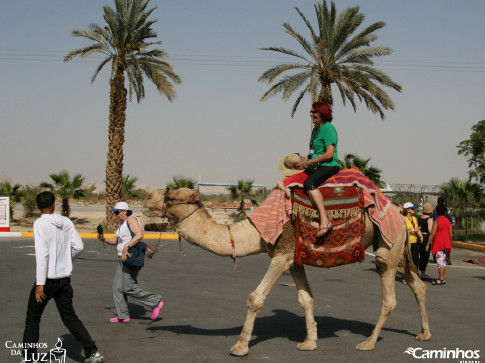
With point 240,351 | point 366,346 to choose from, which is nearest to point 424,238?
point 366,346

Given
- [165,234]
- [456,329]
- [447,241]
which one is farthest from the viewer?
[165,234]

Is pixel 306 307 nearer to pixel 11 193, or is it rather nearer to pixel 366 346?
pixel 366 346

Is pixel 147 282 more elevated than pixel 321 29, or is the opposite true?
pixel 321 29

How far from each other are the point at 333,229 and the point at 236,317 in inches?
110

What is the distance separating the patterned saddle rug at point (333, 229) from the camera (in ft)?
23.9

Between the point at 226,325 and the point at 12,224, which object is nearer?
the point at 226,325

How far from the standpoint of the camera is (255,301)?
7.05 meters

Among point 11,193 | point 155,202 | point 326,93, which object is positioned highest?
point 326,93

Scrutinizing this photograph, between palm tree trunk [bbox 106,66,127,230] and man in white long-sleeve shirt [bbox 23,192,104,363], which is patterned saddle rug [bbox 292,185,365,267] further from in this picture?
palm tree trunk [bbox 106,66,127,230]

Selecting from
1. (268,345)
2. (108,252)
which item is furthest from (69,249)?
(108,252)

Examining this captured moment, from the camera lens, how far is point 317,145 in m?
7.58

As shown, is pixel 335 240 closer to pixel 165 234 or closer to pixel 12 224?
pixel 165 234

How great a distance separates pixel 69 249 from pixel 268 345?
2921 millimetres

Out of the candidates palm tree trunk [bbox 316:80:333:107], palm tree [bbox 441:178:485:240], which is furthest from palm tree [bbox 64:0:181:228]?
palm tree [bbox 441:178:485:240]
